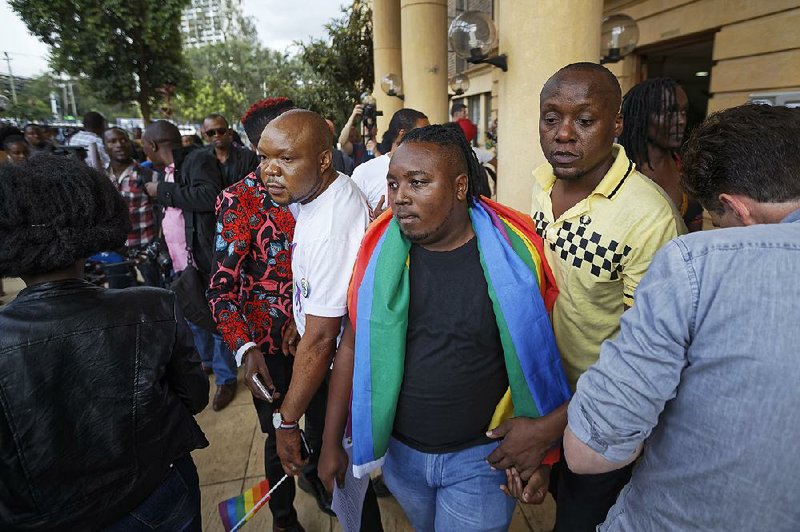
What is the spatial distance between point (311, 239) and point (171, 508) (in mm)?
1046

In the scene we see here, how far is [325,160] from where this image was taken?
1.86 meters

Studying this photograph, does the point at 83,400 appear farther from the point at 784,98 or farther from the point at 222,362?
the point at 784,98

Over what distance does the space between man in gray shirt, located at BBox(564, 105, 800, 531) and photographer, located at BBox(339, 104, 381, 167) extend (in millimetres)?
5279

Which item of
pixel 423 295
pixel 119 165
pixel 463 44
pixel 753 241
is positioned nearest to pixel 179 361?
pixel 423 295

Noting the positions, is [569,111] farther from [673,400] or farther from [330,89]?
[330,89]

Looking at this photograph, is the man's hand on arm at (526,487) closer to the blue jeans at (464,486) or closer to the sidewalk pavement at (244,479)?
the blue jeans at (464,486)

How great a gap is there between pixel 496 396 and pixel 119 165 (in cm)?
414

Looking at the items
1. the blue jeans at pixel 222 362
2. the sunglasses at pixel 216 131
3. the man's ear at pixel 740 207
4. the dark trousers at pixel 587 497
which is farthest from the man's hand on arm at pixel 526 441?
the sunglasses at pixel 216 131

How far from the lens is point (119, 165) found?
4.15 metres

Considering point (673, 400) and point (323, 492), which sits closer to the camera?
point (673, 400)

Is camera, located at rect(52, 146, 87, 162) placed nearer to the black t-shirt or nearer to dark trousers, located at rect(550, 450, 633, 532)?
the black t-shirt

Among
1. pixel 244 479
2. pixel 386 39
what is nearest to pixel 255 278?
pixel 244 479

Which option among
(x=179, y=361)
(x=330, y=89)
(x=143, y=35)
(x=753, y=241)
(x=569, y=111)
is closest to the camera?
(x=753, y=241)

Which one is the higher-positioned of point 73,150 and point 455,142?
point 73,150
